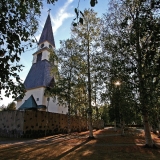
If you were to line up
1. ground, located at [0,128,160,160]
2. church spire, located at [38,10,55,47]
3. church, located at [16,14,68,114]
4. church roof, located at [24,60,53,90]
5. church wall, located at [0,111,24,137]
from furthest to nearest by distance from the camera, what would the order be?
church spire, located at [38,10,55,47] → church roof, located at [24,60,53,90] → church, located at [16,14,68,114] → church wall, located at [0,111,24,137] → ground, located at [0,128,160,160]

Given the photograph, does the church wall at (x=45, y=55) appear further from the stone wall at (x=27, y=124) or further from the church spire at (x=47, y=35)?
the stone wall at (x=27, y=124)

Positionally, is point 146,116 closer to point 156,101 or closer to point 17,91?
point 156,101

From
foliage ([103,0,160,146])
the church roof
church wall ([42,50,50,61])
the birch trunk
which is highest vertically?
church wall ([42,50,50,61])

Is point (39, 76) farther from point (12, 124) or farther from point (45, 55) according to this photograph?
point (12, 124)

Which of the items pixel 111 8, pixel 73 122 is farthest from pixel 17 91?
pixel 73 122

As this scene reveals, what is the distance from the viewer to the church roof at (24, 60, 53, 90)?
110ft


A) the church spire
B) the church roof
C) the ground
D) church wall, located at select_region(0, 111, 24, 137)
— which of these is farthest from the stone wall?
the church spire

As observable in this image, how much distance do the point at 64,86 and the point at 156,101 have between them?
1235 centimetres

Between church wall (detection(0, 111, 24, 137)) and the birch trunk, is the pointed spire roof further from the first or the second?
the birch trunk

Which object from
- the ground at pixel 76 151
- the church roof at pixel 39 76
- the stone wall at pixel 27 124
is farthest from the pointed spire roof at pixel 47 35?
the ground at pixel 76 151

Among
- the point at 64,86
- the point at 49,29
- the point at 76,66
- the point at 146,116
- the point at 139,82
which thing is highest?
the point at 49,29

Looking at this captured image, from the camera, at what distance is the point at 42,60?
3878 centimetres

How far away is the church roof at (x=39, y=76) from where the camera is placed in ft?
110

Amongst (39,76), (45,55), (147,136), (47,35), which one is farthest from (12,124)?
(47,35)
